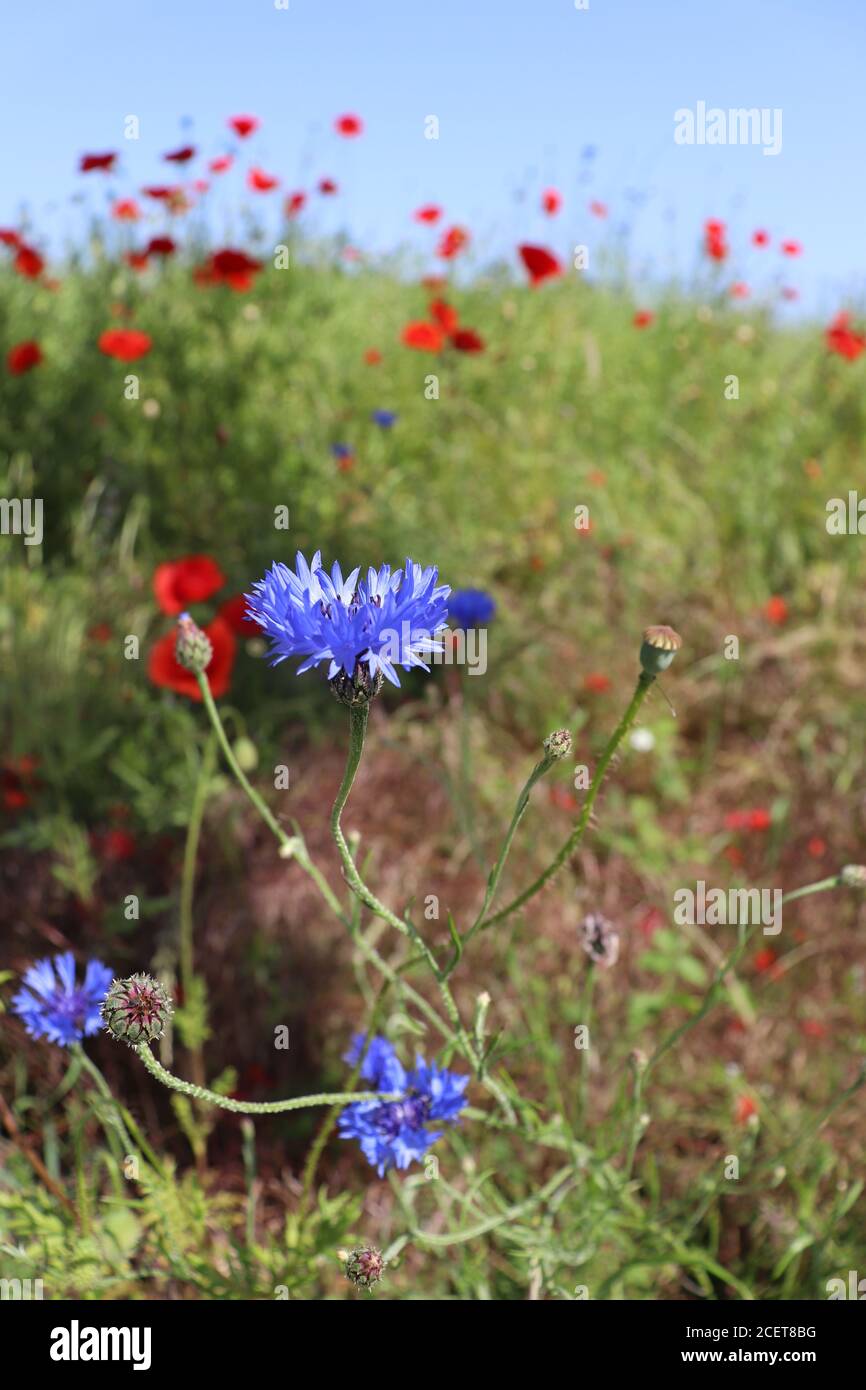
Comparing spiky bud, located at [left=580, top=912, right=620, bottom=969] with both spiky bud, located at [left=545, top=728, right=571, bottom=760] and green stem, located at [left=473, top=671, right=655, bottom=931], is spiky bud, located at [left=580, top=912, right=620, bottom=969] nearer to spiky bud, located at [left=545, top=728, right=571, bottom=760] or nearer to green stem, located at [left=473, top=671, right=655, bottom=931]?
green stem, located at [left=473, top=671, right=655, bottom=931]

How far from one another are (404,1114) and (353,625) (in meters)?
0.58

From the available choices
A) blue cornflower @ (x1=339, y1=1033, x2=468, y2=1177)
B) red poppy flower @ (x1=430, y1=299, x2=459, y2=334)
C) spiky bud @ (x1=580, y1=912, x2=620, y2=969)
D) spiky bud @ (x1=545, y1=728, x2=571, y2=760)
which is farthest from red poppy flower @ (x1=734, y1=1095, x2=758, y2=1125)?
red poppy flower @ (x1=430, y1=299, x2=459, y2=334)

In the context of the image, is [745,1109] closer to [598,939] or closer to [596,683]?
[598,939]

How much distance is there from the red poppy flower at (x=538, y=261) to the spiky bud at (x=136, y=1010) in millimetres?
2751

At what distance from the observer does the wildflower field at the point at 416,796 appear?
1.26 m

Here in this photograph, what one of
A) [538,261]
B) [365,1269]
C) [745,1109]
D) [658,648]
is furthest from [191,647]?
[538,261]

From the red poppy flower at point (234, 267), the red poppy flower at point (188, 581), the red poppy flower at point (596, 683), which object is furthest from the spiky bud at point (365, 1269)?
the red poppy flower at point (234, 267)

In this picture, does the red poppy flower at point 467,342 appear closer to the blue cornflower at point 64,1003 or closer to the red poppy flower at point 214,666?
the red poppy flower at point 214,666

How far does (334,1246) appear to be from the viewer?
127cm

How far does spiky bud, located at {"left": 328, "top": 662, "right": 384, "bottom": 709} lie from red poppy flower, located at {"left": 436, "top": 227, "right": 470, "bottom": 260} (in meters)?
3.47

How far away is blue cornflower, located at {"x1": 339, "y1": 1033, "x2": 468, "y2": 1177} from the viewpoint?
1110mm

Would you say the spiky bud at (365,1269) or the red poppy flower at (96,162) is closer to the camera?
the spiky bud at (365,1269)
